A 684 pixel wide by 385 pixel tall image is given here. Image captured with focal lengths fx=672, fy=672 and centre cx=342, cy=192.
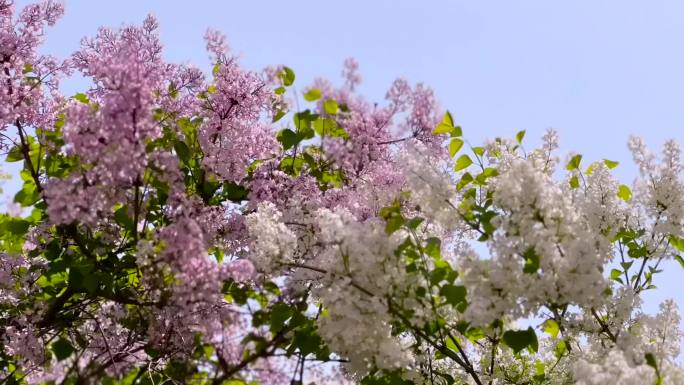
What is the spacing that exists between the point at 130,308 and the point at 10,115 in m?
1.50

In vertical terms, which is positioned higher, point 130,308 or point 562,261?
point 130,308

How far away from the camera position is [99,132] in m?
2.98

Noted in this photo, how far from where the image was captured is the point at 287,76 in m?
4.48

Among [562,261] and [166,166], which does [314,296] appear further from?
[562,261]

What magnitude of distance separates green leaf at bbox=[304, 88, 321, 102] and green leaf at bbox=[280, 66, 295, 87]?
0.71 metres

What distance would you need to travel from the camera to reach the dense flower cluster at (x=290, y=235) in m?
2.97

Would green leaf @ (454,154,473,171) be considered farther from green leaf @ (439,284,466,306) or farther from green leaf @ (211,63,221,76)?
green leaf @ (211,63,221,76)

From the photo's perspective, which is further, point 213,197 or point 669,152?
point 213,197

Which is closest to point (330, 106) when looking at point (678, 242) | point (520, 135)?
point (520, 135)

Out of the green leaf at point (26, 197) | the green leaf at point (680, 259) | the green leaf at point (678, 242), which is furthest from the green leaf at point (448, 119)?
the green leaf at point (26, 197)

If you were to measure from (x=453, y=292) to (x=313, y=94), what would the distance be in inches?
55.5

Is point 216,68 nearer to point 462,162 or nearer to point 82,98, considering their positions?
point 82,98

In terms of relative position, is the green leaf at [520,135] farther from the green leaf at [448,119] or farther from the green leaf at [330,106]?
the green leaf at [330,106]

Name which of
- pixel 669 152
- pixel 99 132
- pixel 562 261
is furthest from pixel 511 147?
pixel 99 132
